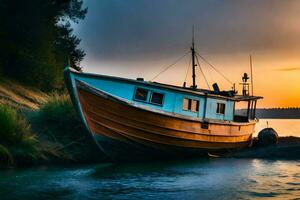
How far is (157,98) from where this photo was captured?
24391mm

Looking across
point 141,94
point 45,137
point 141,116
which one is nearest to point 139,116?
point 141,116

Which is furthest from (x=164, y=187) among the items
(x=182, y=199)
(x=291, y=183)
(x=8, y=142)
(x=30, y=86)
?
(x=30, y=86)

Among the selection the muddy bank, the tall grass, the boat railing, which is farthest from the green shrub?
the boat railing

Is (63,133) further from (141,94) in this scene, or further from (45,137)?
(141,94)

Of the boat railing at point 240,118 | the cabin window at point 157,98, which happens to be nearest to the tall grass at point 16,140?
the cabin window at point 157,98

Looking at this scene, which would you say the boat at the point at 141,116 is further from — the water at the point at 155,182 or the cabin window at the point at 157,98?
the water at the point at 155,182

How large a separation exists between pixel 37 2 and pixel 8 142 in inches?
935

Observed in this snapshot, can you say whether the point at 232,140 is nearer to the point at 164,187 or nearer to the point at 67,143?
the point at 67,143

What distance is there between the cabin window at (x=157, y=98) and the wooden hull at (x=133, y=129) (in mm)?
775

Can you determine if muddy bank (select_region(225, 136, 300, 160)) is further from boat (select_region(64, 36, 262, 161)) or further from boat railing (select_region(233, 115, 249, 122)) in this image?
boat railing (select_region(233, 115, 249, 122))

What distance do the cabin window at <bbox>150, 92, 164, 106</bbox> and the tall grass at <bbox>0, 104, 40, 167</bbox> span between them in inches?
225

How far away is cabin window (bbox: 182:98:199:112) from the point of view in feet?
83.6

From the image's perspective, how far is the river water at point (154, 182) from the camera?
15.7 metres

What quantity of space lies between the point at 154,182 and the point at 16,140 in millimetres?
6800
